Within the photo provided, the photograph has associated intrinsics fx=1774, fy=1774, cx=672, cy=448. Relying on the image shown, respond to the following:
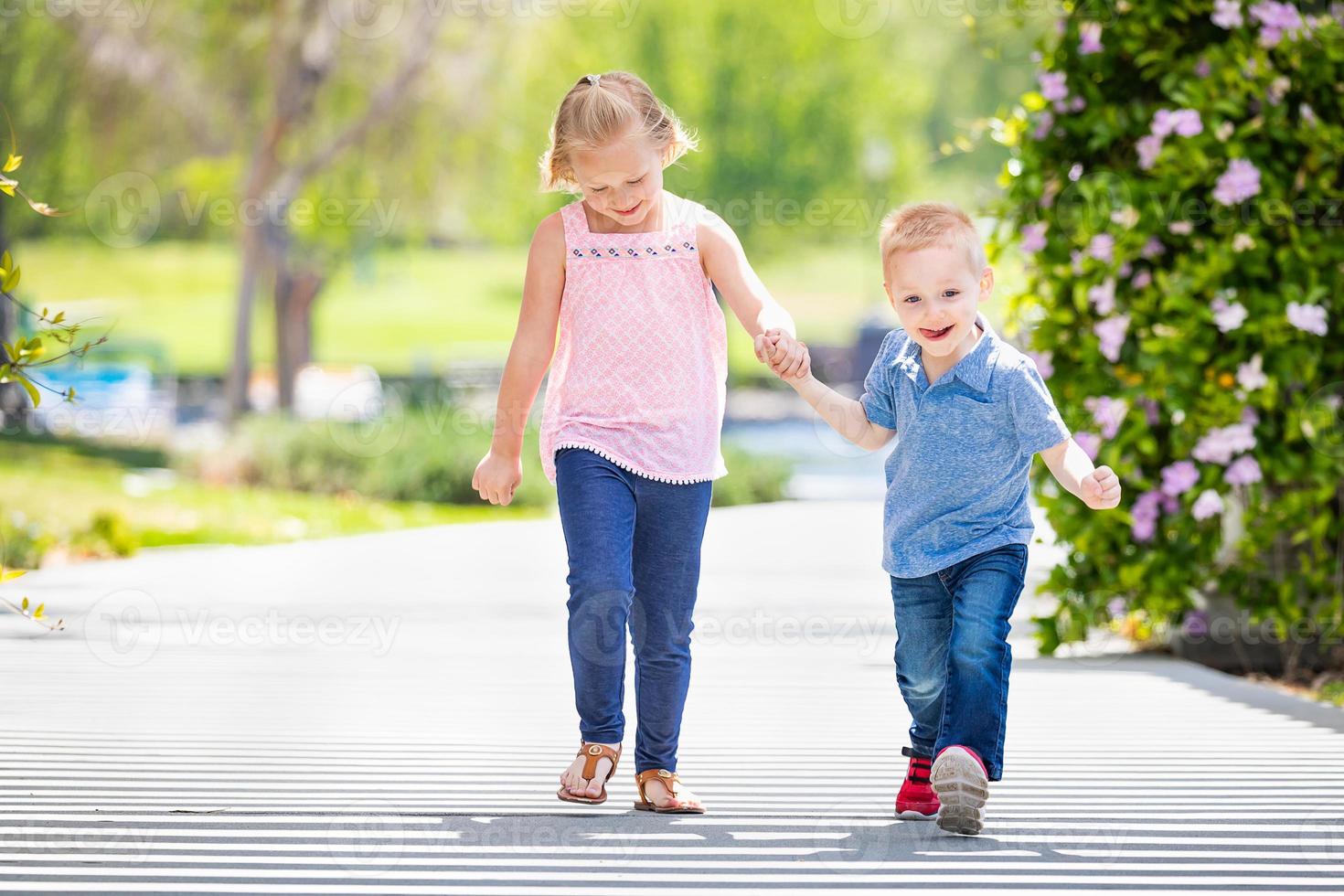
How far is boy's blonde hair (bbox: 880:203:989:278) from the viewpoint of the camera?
12.5 ft

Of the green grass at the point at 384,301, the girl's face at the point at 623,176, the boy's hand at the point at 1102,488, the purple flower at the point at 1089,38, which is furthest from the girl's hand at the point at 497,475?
the green grass at the point at 384,301

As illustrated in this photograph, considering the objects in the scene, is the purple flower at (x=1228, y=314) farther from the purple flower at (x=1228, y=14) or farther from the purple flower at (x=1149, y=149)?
the purple flower at (x=1228, y=14)

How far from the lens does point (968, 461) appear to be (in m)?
3.84

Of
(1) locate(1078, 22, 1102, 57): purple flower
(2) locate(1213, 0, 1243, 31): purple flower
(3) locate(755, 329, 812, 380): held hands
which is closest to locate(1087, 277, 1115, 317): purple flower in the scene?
(1) locate(1078, 22, 1102, 57): purple flower

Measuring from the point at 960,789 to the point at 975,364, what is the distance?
92cm

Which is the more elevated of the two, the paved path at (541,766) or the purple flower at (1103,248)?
the purple flower at (1103,248)

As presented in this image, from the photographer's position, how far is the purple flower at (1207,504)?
242 inches

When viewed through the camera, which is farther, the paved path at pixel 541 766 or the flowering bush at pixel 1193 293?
the flowering bush at pixel 1193 293

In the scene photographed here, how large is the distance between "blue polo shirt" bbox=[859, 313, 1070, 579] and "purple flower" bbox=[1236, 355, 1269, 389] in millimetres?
2442

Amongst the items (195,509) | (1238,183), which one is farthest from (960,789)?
(195,509)

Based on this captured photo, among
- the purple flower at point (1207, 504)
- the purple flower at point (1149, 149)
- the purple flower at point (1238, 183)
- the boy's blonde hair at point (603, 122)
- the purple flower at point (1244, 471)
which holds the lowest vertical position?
the purple flower at point (1207, 504)

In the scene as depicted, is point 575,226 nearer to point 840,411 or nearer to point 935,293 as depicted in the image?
point 840,411

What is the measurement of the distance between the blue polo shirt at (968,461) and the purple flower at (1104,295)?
2.47 meters

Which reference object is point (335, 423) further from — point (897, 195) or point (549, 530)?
point (897, 195)
